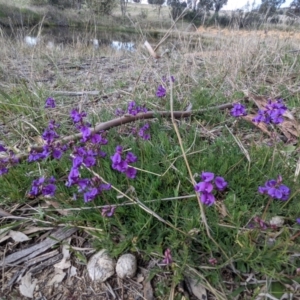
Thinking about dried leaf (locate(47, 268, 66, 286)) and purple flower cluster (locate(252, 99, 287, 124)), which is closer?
dried leaf (locate(47, 268, 66, 286))

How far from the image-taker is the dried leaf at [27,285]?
1288mm

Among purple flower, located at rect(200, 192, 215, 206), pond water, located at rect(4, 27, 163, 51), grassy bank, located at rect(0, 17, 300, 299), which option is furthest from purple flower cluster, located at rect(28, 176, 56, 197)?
pond water, located at rect(4, 27, 163, 51)

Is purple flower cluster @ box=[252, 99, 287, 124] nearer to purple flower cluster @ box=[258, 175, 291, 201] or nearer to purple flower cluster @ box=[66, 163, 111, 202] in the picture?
purple flower cluster @ box=[258, 175, 291, 201]

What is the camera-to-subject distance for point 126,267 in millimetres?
1302

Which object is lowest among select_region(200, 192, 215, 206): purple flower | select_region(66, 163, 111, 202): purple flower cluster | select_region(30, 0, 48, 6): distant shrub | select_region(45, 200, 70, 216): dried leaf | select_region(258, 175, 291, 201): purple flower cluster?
select_region(30, 0, 48, 6): distant shrub

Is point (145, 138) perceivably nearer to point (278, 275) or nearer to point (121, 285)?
point (121, 285)

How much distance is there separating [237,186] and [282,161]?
Answer: 1.14ft

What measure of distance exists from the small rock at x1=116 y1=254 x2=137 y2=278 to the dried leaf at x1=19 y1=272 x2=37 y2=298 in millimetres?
393

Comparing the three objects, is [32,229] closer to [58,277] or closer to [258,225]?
[58,277]

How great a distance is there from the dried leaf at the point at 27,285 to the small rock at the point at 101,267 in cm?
26

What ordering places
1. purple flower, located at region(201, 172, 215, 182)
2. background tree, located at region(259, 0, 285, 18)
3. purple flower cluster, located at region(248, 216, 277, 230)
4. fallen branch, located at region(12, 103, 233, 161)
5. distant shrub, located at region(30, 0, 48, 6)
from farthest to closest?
distant shrub, located at region(30, 0, 48, 6), background tree, located at region(259, 0, 285, 18), fallen branch, located at region(12, 103, 233, 161), purple flower cluster, located at region(248, 216, 277, 230), purple flower, located at region(201, 172, 215, 182)

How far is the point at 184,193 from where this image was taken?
1.58 m

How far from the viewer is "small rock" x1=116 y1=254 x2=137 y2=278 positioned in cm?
130

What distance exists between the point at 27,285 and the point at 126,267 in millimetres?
463
